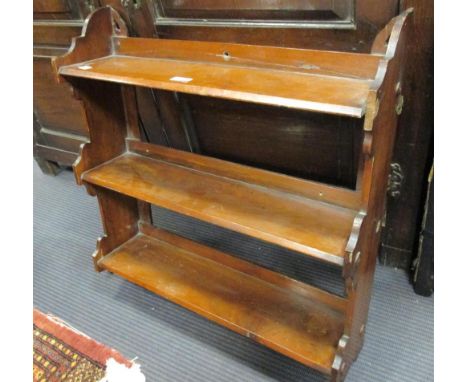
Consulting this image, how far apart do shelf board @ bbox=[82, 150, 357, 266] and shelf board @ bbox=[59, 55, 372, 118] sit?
0.33 metres

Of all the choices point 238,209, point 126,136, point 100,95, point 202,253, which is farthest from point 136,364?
point 100,95

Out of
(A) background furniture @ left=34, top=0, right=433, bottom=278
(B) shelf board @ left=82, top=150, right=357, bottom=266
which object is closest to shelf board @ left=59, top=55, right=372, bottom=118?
(A) background furniture @ left=34, top=0, right=433, bottom=278

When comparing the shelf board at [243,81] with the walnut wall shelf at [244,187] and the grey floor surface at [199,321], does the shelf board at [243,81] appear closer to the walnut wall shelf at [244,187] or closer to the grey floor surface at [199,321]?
the walnut wall shelf at [244,187]

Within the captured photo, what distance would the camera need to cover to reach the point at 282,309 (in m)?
1.28

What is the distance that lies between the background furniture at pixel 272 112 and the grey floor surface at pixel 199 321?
0.25 meters

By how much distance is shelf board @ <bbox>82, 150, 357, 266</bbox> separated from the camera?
101 cm

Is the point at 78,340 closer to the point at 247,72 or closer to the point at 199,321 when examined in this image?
the point at 199,321

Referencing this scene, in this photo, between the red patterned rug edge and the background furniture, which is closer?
the background furniture

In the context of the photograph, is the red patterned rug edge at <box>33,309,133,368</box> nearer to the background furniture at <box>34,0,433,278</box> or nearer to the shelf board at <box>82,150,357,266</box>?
A: the shelf board at <box>82,150,357,266</box>

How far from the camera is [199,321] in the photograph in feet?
4.88

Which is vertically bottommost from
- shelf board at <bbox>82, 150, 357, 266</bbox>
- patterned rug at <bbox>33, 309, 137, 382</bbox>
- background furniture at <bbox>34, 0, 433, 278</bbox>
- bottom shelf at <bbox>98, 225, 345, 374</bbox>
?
patterned rug at <bbox>33, 309, 137, 382</bbox>

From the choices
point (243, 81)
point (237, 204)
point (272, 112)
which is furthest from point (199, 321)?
point (243, 81)

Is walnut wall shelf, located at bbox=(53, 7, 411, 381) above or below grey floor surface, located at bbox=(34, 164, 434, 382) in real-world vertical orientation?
above

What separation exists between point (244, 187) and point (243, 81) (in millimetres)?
364
